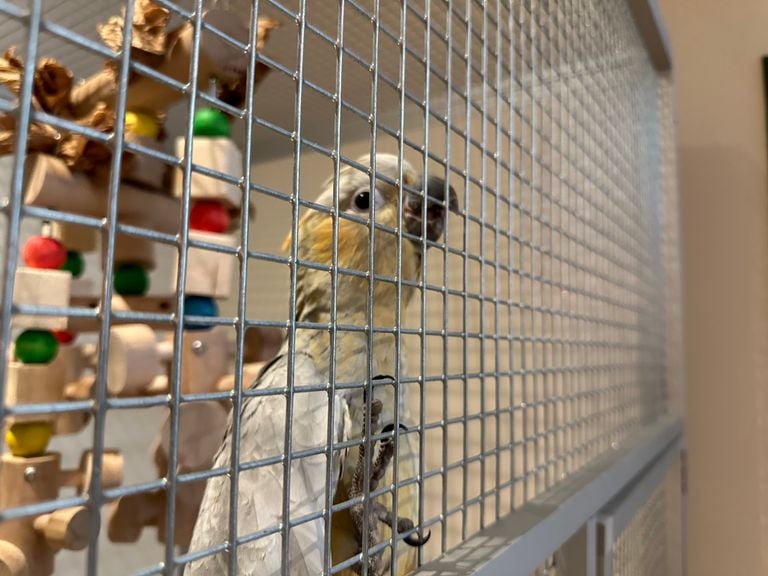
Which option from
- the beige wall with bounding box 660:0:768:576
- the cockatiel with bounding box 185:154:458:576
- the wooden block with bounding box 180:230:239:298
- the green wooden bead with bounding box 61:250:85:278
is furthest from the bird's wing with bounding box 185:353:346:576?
the beige wall with bounding box 660:0:768:576

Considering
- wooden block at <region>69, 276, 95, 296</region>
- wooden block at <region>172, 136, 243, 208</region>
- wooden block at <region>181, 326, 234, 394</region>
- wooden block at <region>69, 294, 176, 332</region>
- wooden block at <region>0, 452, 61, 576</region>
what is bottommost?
wooden block at <region>0, 452, 61, 576</region>

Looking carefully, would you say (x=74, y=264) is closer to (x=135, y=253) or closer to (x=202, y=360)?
(x=135, y=253)

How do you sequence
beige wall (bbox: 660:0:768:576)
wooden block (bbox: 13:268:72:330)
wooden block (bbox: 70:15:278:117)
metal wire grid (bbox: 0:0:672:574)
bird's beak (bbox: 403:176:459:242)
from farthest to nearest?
beige wall (bbox: 660:0:768:576) < wooden block (bbox: 13:268:72:330) < bird's beak (bbox: 403:176:459:242) < wooden block (bbox: 70:15:278:117) < metal wire grid (bbox: 0:0:672:574)

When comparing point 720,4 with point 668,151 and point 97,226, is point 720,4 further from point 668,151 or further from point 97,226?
point 97,226

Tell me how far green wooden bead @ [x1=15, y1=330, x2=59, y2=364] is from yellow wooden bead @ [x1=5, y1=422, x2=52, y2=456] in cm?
→ 10

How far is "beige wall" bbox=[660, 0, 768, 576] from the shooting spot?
1.46 m

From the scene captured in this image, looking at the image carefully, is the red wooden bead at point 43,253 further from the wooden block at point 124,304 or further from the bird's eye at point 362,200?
the bird's eye at point 362,200

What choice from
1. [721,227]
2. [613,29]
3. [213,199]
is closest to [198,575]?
[213,199]

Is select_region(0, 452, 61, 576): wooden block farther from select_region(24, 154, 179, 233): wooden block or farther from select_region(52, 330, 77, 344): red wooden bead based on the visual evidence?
select_region(24, 154, 179, 233): wooden block

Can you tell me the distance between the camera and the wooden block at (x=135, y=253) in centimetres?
90

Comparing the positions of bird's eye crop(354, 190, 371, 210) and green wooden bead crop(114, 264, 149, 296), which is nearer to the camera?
bird's eye crop(354, 190, 371, 210)

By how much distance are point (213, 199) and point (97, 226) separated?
26.5 inches

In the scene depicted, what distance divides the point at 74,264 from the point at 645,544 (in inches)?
43.4

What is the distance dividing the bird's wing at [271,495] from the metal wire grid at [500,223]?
0.04 m
